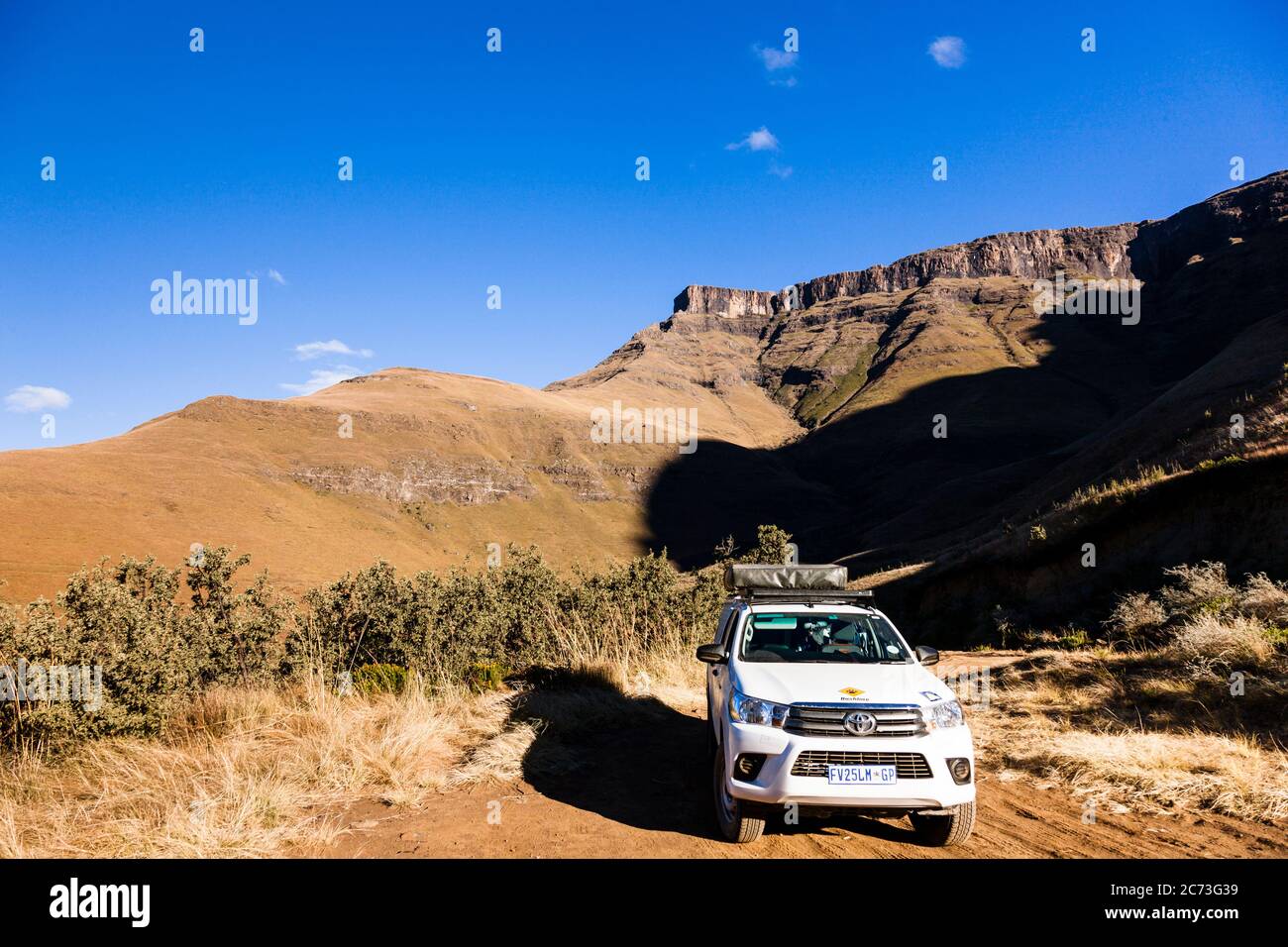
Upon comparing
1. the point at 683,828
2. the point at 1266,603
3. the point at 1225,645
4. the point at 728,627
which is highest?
the point at 728,627

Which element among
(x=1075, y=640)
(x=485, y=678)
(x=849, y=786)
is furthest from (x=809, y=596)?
(x=1075, y=640)

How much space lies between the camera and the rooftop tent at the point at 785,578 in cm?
798

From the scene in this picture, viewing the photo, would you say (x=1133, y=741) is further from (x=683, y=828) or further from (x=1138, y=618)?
(x=1138, y=618)

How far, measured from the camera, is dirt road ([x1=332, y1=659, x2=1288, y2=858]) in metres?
4.95

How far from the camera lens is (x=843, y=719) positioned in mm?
4859

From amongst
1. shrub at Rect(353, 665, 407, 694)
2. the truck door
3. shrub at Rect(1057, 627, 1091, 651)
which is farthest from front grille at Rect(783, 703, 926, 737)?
shrub at Rect(1057, 627, 1091, 651)

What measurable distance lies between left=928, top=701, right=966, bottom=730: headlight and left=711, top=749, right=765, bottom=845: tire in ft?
4.69

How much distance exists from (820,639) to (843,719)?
2272 mm

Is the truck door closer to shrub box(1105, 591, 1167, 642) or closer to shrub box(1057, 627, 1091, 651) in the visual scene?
shrub box(1105, 591, 1167, 642)

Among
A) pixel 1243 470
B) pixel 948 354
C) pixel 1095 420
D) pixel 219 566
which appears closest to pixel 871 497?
pixel 1095 420

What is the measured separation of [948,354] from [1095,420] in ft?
129

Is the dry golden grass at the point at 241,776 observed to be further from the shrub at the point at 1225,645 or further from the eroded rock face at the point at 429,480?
the eroded rock face at the point at 429,480

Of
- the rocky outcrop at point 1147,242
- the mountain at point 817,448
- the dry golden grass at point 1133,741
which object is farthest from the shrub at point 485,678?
the rocky outcrop at point 1147,242
